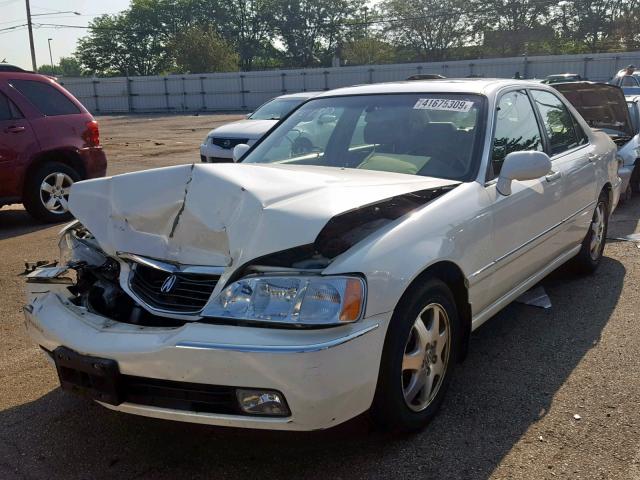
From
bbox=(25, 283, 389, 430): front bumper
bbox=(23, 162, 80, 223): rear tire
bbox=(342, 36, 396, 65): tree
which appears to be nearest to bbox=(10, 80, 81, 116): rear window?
bbox=(23, 162, 80, 223): rear tire

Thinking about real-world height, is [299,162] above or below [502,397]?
above

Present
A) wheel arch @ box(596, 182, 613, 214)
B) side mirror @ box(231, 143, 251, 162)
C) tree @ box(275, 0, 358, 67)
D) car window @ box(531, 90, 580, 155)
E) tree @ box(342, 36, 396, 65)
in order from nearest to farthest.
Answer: side mirror @ box(231, 143, 251, 162) < car window @ box(531, 90, 580, 155) < wheel arch @ box(596, 182, 613, 214) < tree @ box(342, 36, 396, 65) < tree @ box(275, 0, 358, 67)

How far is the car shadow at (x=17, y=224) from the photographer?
24.8 feet

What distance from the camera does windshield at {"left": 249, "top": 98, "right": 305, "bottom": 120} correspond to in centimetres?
1202

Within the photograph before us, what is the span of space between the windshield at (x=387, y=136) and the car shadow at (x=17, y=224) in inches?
175

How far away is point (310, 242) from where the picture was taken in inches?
101

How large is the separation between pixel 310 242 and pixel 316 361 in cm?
48

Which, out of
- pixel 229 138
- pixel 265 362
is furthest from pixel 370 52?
pixel 265 362

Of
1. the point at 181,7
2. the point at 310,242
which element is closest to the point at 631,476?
the point at 310,242

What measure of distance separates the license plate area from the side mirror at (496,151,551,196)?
7.47 ft

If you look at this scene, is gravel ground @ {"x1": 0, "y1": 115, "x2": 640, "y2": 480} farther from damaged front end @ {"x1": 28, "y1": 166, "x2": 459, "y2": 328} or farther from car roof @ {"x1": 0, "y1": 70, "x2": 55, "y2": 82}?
car roof @ {"x1": 0, "y1": 70, "x2": 55, "y2": 82}

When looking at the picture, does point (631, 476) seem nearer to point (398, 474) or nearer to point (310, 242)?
point (398, 474)

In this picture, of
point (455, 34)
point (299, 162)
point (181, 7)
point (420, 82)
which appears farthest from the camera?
point (181, 7)

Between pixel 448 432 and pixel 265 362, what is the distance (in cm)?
114
